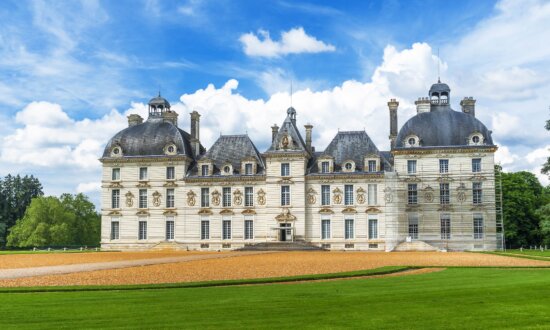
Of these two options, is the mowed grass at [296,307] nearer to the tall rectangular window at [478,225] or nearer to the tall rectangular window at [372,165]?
the tall rectangular window at [478,225]

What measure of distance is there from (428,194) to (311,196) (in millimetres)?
9459

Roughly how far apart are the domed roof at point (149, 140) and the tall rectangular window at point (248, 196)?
6381mm

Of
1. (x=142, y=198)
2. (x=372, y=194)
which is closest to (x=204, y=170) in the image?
(x=142, y=198)

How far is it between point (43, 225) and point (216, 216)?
2221 centimetres

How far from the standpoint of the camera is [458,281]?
51.5ft

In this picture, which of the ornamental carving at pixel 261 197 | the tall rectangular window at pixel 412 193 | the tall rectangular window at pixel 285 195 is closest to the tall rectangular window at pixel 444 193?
the tall rectangular window at pixel 412 193

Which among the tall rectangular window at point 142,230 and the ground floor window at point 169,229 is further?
the tall rectangular window at point 142,230

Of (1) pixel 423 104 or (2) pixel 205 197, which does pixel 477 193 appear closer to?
(1) pixel 423 104

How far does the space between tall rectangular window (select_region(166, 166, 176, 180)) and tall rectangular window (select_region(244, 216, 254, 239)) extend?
747 centimetres

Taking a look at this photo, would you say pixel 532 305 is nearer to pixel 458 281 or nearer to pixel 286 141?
pixel 458 281

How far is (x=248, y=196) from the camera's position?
168ft

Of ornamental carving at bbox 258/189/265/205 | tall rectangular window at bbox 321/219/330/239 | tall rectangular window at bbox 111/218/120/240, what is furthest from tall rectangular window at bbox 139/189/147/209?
tall rectangular window at bbox 321/219/330/239

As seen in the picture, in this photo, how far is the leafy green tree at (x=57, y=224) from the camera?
6291cm

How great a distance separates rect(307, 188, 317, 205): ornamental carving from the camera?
164 feet
